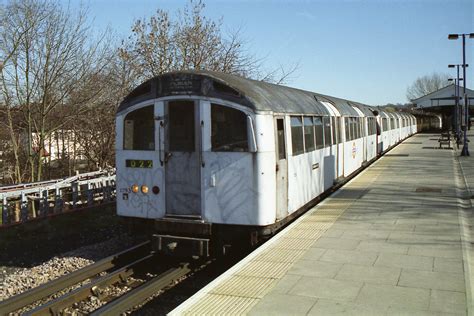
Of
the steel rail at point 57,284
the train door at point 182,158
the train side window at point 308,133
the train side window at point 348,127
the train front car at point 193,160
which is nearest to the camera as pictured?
the steel rail at point 57,284

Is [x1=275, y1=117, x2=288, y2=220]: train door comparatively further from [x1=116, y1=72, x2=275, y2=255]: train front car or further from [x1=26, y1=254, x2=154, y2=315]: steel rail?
[x1=26, y1=254, x2=154, y2=315]: steel rail

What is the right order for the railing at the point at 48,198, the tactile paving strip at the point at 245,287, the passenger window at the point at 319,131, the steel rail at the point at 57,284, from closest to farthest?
the tactile paving strip at the point at 245,287 → the steel rail at the point at 57,284 → the passenger window at the point at 319,131 → the railing at the point at 48,198

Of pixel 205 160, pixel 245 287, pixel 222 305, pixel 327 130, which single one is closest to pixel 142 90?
pixel 205 160

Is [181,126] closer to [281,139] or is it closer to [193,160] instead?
[193,160]

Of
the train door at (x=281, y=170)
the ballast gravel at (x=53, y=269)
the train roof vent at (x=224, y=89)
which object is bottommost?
the ballast gravel at (x=53, y=269)

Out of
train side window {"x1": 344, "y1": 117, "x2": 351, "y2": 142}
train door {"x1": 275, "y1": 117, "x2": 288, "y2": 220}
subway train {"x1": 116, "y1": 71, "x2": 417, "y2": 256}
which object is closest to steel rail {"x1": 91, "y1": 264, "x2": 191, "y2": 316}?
subway train {"x1": 116, "y1": 71, "x2": 417, "y2": 256}

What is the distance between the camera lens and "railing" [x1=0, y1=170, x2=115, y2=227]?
1290cm

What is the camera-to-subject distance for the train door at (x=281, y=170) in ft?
24.5

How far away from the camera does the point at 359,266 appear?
622 centimetres

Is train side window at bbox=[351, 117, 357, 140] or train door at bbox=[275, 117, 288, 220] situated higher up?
train side window at bbox=[351, 117, 357, 140]

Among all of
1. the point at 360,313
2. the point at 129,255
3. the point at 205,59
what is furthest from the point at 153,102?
the point at 205,59

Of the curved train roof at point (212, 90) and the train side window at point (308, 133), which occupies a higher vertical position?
the curved train roof at point (212, 90)

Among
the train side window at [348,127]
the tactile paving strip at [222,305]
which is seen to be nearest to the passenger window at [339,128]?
the train side window at [348,127]

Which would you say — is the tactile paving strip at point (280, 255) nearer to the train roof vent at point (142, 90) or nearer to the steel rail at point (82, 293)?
the steel rail at point (82, 293)
